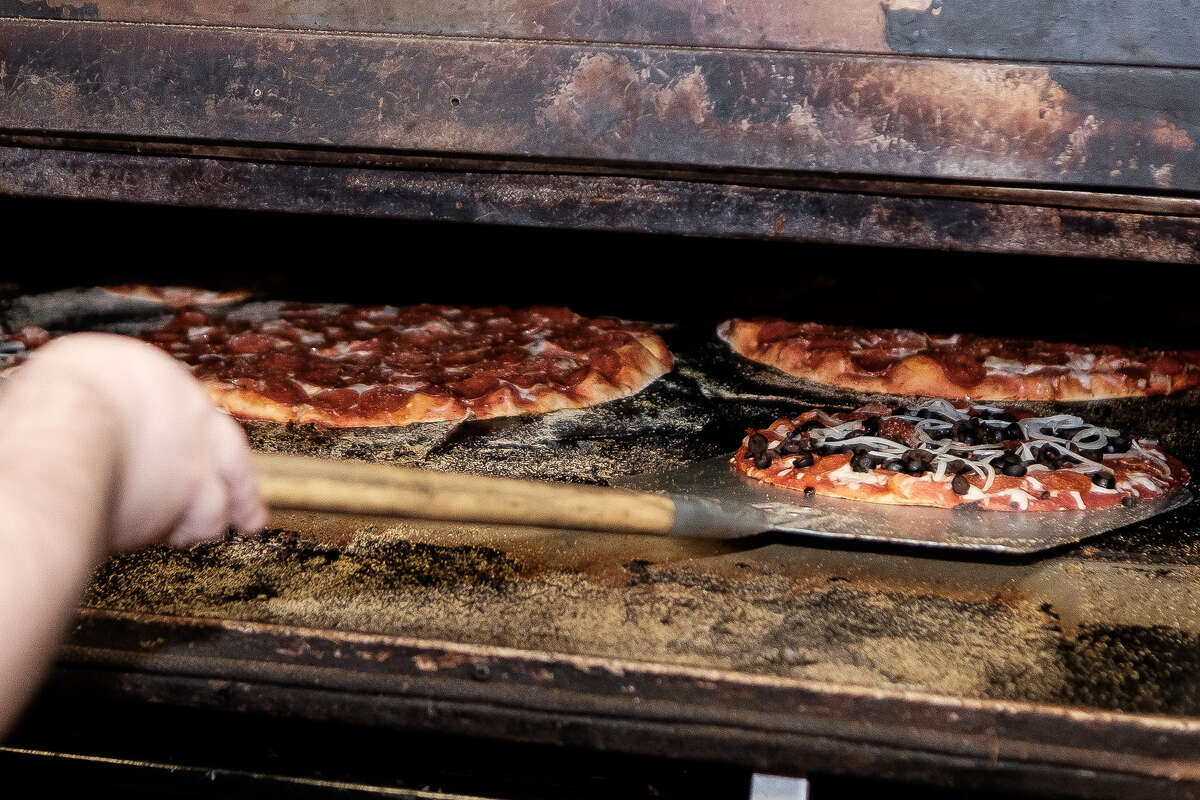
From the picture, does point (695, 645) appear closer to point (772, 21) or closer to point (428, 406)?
point (772, 21)

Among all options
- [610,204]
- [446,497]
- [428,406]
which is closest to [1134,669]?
[446,497]

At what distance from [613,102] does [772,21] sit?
41 centimetres

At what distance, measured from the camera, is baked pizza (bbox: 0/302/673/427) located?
10.5ft

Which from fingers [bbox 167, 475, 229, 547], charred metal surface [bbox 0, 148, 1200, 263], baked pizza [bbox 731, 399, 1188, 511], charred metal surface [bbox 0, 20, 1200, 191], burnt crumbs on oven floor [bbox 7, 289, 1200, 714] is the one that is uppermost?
charred metal surface [bbox 0, 20, 1200, 191]

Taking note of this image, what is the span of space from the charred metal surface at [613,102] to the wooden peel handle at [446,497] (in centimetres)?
95

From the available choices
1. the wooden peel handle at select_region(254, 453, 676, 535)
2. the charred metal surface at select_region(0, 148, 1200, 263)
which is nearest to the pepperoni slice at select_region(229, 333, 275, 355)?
the charred metal surface at select_region(0, 148, 1200, 263)

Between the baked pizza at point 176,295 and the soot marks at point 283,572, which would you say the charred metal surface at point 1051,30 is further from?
the baked pizza at point 176,295

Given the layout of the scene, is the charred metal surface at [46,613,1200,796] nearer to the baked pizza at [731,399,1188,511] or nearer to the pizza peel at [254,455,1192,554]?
the pizza peel at [254,455,1192,554]

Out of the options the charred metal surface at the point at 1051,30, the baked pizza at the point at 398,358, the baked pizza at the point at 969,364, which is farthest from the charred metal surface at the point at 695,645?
the charred metal surface at the point at 1051,30

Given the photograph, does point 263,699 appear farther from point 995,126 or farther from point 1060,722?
point 995,126

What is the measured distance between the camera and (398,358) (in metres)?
3.66

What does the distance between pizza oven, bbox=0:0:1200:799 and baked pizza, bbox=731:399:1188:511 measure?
180 millimetres

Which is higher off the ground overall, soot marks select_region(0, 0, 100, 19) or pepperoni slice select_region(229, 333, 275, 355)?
soot marks select_region(0, 0, 100, 19)

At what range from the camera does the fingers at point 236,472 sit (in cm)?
108
